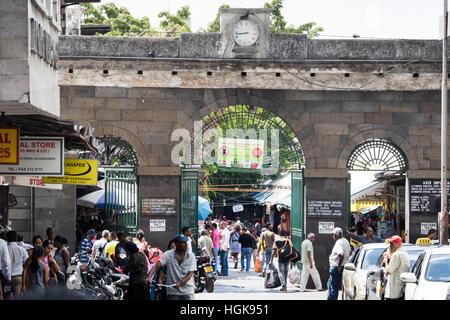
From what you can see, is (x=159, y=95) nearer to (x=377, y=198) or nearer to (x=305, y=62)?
(x=305, y=62)

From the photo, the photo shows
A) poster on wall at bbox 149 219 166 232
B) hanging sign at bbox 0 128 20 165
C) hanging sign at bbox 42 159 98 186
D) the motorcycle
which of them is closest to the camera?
hanging sign at bbox 0 128 20 165

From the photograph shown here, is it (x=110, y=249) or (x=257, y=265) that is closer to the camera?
(x=110, y=249)

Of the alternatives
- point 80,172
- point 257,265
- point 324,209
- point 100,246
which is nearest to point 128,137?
point 80,172

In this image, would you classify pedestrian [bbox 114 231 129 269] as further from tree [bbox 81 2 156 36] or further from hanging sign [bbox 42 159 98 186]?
tree [bbox 81 2 156 36]

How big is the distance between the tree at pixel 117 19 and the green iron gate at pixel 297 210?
33.7 m

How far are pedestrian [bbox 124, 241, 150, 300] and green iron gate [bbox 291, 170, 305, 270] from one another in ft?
34.2

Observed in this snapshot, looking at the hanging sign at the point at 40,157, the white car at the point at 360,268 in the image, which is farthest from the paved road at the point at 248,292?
the hanging sign at the point at 40,157

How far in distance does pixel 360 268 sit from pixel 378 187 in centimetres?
1260

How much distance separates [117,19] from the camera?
56.5 m

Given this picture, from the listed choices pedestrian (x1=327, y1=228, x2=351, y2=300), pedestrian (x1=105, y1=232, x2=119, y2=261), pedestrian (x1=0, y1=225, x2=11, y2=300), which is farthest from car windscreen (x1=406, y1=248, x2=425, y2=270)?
pedestrian (x1=0, y1=225, x2=11, y2=300)

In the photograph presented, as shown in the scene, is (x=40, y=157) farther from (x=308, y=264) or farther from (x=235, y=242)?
(x=235, y=242)

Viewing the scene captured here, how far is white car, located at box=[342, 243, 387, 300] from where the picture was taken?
1545cm

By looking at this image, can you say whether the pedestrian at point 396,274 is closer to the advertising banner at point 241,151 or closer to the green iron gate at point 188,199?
the green iron gate at point 188,199

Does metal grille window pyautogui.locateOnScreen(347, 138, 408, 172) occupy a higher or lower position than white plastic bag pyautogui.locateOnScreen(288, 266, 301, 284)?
higher
